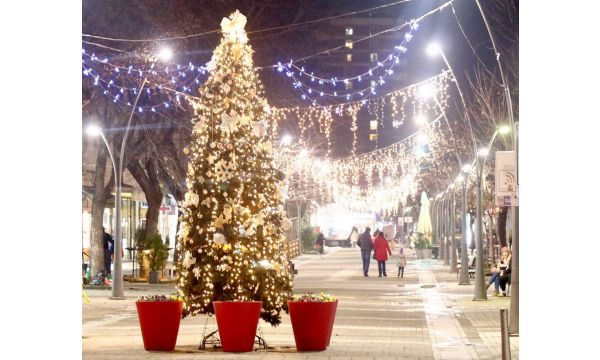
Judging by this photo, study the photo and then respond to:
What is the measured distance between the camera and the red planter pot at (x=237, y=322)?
17.4 m

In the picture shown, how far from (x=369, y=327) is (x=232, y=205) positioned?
4.88 m

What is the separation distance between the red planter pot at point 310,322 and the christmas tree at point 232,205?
108 cm

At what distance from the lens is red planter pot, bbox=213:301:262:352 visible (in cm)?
1744

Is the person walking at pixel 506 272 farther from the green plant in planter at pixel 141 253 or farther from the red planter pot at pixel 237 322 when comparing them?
the red planter pot at pixel 237 322

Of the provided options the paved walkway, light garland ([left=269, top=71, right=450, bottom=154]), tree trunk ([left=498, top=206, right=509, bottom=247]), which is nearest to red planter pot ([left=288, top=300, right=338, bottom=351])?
the paved walkway

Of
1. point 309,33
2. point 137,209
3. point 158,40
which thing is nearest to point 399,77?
point 137,209

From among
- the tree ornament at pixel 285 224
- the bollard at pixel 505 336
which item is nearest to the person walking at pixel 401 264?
the tree ornament at pixel 285 224

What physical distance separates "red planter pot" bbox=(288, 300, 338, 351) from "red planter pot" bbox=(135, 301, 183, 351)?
1.69 metres

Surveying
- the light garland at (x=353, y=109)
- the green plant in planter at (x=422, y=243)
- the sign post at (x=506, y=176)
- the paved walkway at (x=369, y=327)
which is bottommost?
the paved walkway at (x=369, y=327)

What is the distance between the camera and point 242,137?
1919 centimetres

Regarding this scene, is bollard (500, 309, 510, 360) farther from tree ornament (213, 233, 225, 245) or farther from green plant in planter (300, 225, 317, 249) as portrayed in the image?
green plant in planter (300, 225, 317, 249)

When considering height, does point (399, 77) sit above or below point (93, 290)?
above
